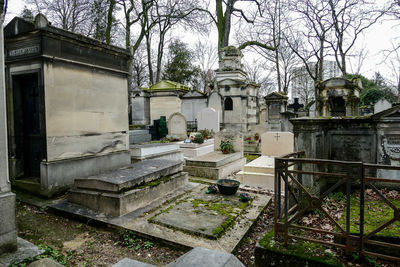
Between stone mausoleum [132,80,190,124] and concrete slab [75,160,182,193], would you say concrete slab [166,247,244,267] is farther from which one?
stone mausoleum [132,80,190,124]

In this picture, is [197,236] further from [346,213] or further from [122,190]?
[346,213]

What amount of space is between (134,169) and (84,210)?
1.41 metres

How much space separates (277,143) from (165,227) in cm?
565

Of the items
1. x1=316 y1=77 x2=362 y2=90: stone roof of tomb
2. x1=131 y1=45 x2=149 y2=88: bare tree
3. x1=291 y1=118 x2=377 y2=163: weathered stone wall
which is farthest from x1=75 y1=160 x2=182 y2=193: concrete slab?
x1=131 y1=45 x2=149 y2=88: bare tree

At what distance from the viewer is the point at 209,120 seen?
47.3ft

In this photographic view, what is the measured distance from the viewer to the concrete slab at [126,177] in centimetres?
456

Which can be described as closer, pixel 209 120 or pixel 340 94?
pixel 340 94

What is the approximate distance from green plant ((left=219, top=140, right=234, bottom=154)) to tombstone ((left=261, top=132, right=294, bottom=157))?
4.96ft

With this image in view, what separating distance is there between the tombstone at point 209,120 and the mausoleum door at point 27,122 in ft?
31.7

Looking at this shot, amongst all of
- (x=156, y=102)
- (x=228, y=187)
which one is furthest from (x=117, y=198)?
(x=156, y=102)

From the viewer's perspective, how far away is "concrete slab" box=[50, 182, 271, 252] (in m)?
3.58

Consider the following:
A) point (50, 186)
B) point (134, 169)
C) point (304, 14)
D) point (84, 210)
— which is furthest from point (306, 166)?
point (304, 14)

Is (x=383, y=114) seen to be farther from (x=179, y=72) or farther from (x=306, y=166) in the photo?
(x=179, y=72)

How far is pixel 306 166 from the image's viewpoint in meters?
4.59
